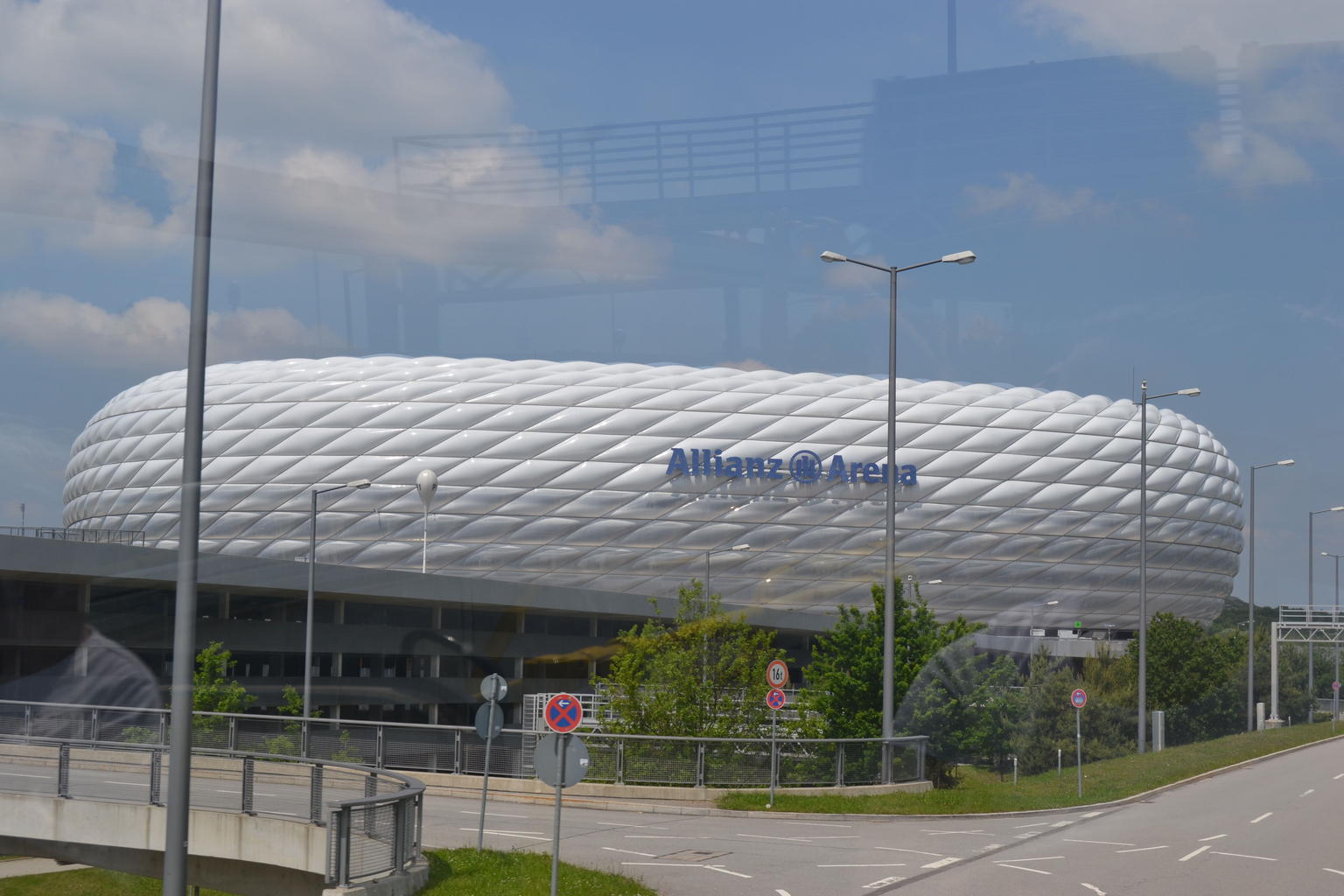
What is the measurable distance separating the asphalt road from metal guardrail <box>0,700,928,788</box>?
1246mm

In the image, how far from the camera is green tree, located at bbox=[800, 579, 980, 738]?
28.3 metres

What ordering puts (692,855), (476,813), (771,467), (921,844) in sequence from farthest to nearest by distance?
(771,467) → (476,813) → (921,844) → (692,855)

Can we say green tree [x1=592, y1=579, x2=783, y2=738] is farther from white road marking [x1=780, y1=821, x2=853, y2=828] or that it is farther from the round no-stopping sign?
the round no-stopping sign

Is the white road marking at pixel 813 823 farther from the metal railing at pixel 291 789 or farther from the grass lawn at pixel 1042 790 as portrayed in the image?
the metal railing at pixel 291 789

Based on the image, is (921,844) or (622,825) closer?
(921,844)

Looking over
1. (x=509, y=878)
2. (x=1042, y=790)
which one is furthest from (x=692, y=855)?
(x=1042, y=790)

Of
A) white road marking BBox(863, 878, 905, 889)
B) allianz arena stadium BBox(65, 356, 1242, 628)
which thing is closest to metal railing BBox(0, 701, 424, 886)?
white road marking BBox(863, 878, 905, 889)

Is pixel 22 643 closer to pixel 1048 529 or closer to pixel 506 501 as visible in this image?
pixel 506 501

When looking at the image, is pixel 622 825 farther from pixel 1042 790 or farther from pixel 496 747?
pixel 1042 790

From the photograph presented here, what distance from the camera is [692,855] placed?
664 inches

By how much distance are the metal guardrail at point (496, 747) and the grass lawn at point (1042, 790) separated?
85cm

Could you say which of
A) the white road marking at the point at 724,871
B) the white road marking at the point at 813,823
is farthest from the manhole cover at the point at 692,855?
the white road marking at the point at 813,823

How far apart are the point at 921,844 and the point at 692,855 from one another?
10.9ft

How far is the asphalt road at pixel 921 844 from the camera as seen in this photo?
14.1m
